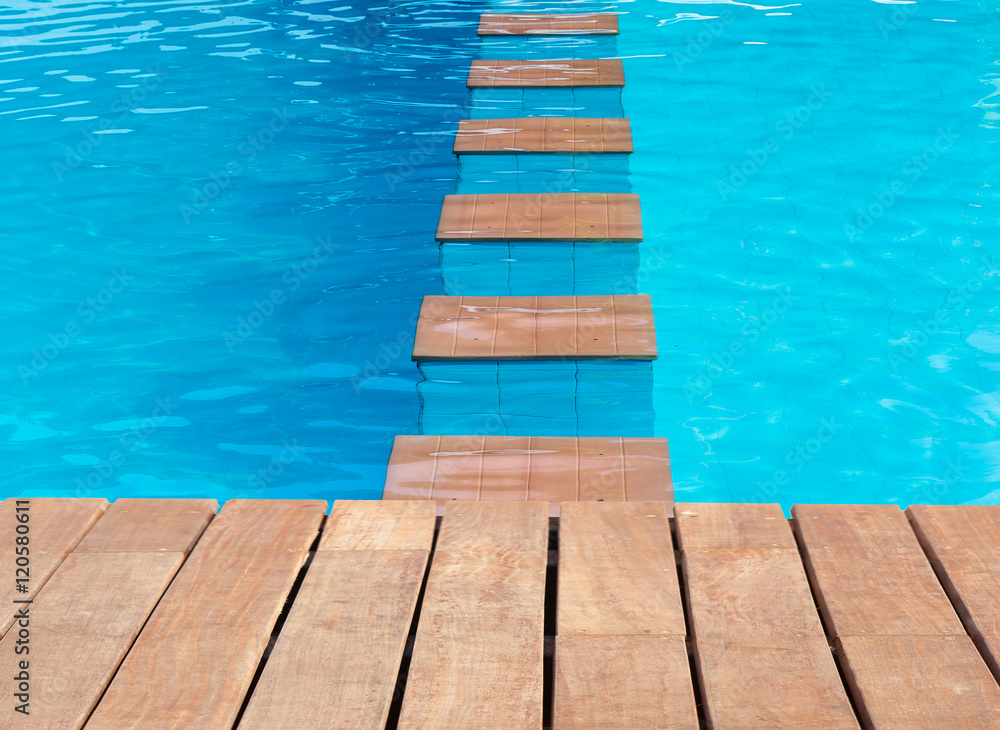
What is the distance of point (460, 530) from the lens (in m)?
1.88

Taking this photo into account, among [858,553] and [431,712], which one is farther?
[858,553]

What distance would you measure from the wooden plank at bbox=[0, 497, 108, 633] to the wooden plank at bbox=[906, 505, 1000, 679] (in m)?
1.93

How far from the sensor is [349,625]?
1610 millimetres

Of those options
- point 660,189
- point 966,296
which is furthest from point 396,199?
point 966,296

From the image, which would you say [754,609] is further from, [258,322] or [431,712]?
[258,322]

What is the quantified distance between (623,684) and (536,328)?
2.34 meters

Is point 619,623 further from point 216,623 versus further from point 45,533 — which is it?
point 45,533

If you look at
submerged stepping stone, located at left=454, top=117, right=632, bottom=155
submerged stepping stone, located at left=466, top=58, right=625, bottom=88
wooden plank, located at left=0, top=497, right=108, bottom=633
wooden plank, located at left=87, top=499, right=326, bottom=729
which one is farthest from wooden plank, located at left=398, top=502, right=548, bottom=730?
submerged stepping stone, located at left=466, top=58, right=625, bottom=88

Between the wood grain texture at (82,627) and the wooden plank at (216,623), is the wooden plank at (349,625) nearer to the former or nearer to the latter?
the wooden plank at (216,623)

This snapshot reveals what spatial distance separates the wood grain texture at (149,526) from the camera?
1.83 m

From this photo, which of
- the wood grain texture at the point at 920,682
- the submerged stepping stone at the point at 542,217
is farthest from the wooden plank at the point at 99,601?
the submerged stepping stone at the point at 542,217

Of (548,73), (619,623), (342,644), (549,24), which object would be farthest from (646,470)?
(549,24)

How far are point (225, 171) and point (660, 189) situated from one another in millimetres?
2895

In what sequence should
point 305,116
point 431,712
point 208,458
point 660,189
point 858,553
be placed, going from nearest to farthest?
point 431,712 → point 858,553 → point 208,458 → point 660,189 → point 305,116
